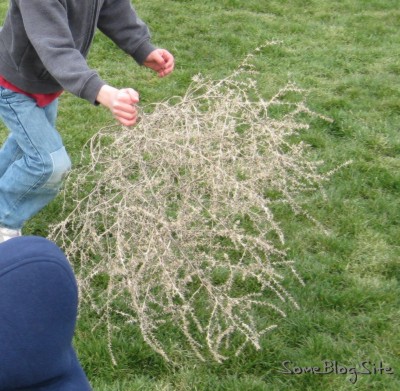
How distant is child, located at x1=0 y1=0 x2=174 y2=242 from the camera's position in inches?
94.8

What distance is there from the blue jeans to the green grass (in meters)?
0.29

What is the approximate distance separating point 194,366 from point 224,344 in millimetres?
165

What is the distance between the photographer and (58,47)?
2465mm

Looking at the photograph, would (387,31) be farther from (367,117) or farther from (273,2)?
(367,117)

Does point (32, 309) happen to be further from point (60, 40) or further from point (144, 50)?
point (144, 50)

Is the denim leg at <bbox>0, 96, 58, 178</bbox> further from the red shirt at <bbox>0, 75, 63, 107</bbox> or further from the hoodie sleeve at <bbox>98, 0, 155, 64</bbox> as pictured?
the hoodie sleeve at <bbox>98, 0, 155, 64</bbox>

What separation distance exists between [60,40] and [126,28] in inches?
26.9

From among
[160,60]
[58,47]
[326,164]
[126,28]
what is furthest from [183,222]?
[326,164]

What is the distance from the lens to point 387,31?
644 centimetres

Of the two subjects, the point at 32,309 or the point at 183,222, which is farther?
the point at 183,222

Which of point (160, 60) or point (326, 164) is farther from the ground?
point (160, 60)

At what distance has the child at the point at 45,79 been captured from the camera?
2.41 m

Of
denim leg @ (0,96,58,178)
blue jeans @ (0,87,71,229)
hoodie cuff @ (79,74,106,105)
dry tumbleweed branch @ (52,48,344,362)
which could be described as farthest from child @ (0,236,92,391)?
denim leg @ (0,96,58,178)

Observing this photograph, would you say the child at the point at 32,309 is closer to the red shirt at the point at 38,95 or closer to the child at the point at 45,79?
the child at the point at 45,79
